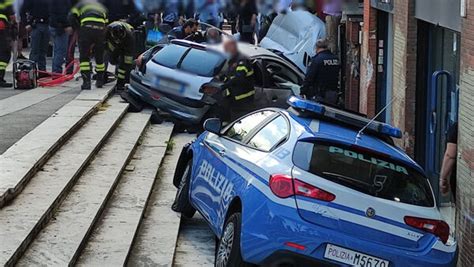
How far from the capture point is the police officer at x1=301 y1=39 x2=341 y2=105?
1588 centimetres

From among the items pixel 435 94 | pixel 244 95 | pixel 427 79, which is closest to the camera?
pixel 435 94

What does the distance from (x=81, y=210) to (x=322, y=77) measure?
23.4 ft

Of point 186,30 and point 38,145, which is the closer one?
point 38,145

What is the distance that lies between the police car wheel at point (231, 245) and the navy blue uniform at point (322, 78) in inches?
300

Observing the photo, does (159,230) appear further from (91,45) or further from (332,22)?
(332,22)

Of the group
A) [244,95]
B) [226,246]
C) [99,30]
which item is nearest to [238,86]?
[244,95]

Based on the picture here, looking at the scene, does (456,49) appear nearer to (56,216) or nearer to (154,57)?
(56,216)

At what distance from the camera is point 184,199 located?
1075cm

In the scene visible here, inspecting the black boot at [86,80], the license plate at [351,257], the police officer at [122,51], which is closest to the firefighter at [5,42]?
the black boot at [86,80]

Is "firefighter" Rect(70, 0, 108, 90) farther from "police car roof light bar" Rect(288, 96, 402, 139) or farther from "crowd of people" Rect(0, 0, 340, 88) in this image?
"police car roof light bar" Rect(288, 96, 402, 139)

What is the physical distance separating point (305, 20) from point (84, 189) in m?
11.2

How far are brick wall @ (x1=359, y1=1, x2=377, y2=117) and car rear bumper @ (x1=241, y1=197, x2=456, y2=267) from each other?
8863mm

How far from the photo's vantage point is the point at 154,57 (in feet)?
56.6

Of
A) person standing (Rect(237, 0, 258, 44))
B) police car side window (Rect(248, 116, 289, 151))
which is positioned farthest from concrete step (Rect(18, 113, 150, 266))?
person standing (Rect(237, 0, 258, 44))
